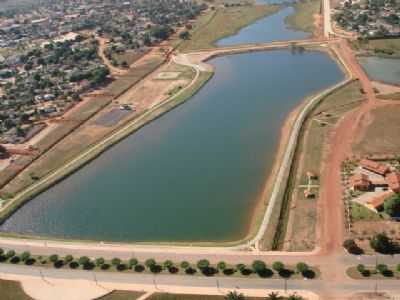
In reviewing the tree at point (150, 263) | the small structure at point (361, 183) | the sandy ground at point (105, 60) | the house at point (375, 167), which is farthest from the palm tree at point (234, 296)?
the sandy ground at point (105, 60)

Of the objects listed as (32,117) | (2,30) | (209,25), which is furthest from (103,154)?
(2,30)

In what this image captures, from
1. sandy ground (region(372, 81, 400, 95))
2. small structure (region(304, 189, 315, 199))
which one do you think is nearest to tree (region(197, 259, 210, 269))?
small structure (region(304, 189, 315, 199))

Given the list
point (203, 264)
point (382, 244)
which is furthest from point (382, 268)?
point (203, 264)

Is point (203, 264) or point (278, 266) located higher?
point (278, 266)

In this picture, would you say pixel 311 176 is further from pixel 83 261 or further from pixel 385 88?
pixel 385 88

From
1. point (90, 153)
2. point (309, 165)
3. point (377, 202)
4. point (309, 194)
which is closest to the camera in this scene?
point (377, 202)

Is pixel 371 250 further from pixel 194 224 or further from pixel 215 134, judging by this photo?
pixel 215 134
